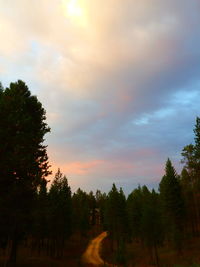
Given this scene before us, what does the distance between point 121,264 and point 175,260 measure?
30.5 ft

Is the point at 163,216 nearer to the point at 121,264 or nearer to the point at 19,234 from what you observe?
the point at 121,264

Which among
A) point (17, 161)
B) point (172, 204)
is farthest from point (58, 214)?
point (17, 161)

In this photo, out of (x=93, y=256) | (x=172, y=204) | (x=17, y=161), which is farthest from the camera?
(x=93, y=256)

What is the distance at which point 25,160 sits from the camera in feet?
73.6

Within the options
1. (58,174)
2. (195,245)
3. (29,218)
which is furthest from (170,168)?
(29,218)

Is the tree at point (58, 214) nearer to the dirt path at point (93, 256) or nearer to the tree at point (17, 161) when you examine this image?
the dirt path at point (93, 256)

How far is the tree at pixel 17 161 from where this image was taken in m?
22.0

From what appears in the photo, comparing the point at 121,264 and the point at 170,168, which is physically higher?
the point at 170,168

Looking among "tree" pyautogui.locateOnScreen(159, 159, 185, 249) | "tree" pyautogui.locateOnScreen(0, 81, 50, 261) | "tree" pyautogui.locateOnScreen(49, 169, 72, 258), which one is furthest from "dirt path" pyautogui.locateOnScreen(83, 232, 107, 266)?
"tree" pyautogui.locateOnScreen(0, 81, 50, 261)

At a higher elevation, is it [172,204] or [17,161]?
[17,161]

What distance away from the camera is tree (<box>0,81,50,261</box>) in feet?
72.1

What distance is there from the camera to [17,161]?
72.6 ft

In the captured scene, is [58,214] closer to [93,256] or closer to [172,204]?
[93,256]

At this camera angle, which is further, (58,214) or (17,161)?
(58,214)
